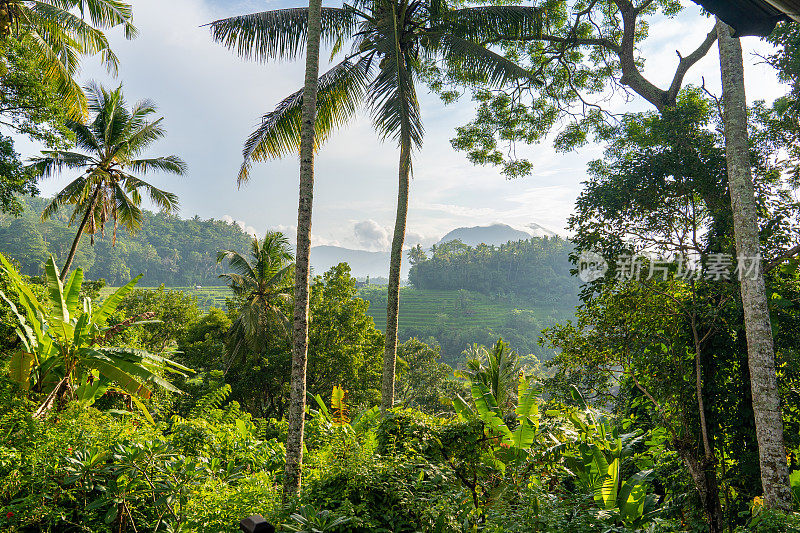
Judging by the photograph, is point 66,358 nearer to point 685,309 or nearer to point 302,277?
point 302,277

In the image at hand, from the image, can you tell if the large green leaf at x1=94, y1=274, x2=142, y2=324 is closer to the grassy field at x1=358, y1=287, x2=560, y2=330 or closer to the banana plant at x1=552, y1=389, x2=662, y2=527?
the banana plant at x1=552, y1=389, x2=662, y2=527

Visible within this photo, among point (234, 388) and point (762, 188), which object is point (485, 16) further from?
point (234, 388)

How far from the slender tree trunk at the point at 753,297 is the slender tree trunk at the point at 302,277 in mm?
4882

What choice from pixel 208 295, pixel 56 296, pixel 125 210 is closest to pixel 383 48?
pixel 56 296

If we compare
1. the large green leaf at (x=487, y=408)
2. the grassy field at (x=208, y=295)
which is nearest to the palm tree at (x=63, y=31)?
the large green leaf at (x=487, y=408)

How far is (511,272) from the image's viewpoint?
88.2m

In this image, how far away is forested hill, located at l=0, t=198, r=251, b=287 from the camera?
51219 millimetres

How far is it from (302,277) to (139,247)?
75775mm

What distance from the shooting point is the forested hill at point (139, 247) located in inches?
2016

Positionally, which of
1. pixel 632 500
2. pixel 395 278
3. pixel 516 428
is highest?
pixel 395 278

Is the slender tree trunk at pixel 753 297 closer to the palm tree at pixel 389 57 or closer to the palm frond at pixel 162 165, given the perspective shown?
the palm tree at pixel 389 57

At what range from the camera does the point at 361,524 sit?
3.01 m

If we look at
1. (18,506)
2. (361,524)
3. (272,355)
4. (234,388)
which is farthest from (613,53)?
(234,388)

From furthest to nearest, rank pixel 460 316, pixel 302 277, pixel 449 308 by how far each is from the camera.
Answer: pixel 449 308, pixel 460 316, pixel 302 277
